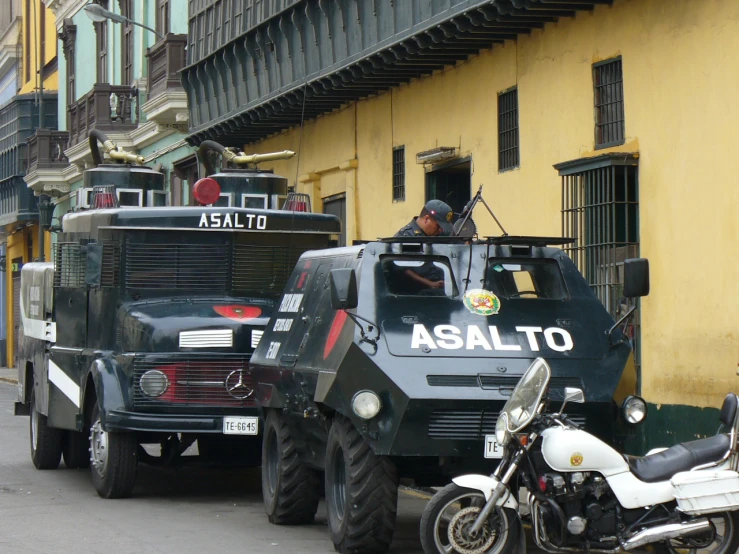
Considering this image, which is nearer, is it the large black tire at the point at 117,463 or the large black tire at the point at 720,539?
the large black tire at the point at 720,539

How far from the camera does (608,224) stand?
1464 centimetres

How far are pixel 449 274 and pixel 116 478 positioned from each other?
157 inches

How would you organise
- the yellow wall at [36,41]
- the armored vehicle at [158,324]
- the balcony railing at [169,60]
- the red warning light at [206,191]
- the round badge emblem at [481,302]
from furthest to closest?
1. the yellow wall at [36,41]
2. the balcony railing at [169,60]
3. the red warning light at [206,191]
4. the armored vehicle at [158,324]
5. the round badge emblem at [481,302]

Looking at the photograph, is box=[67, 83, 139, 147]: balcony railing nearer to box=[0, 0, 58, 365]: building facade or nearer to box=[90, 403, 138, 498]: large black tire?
box=[0, 0, 58, 365]: building facade

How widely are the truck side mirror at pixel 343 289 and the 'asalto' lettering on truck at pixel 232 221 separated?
13.7 feet

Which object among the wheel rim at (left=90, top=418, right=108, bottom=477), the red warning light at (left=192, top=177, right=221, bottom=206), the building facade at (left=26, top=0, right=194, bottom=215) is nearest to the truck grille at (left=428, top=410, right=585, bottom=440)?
the wheel rim at (left=90, top=418, right=108, bottom=477)

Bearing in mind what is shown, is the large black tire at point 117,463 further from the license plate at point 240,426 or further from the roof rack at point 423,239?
the roof rack at point 423,239

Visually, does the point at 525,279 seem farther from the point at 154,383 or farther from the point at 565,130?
the point at 565,130

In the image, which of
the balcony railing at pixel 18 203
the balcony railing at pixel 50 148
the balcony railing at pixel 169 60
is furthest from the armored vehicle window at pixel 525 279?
the balcony railing at pixel 18 203

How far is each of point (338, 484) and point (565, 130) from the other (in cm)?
718

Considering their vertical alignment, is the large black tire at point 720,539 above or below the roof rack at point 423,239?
below

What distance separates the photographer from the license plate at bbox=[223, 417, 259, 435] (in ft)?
40.7

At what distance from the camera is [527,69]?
55.4ft

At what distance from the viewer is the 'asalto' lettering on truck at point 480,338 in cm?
952
